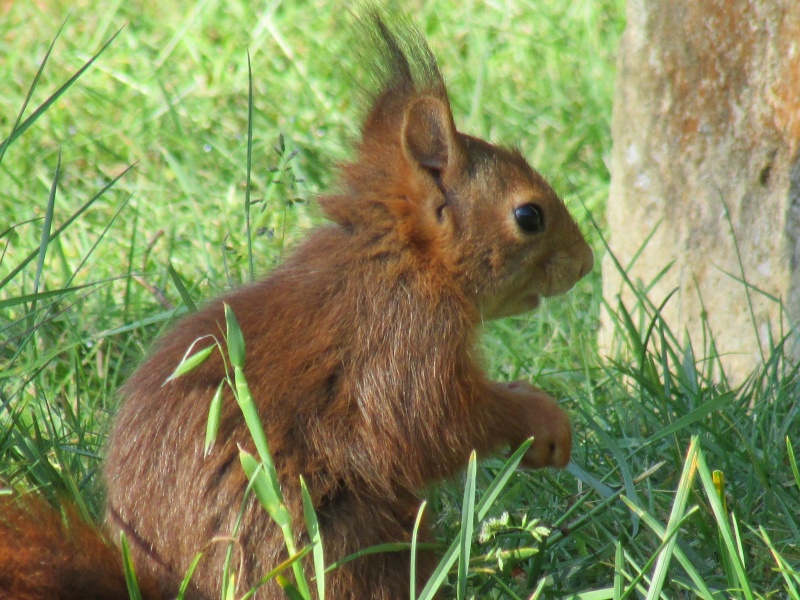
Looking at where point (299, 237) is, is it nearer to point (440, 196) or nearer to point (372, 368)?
point (440, 196)

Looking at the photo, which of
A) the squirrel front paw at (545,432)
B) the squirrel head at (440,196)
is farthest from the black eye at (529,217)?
the squirrel front paw at (545,432)

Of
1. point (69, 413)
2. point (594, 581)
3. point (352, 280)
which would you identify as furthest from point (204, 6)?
point (594, 581)

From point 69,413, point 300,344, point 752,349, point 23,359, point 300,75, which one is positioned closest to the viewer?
point 300,344

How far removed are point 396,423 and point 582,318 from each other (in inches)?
60.3

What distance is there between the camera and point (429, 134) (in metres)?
2.24

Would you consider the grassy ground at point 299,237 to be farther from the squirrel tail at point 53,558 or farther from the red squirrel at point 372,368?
the squirrel tail at point 53,558

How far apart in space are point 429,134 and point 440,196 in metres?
0.13

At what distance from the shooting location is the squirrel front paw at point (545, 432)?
2.21 m

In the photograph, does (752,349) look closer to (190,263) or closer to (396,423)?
(396,423)

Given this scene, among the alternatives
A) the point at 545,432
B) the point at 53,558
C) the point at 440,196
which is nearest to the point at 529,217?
the point at 440,196

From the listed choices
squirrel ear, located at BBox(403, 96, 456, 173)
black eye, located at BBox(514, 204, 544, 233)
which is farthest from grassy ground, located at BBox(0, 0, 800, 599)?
black eye, located at BBox(514, 204, 544, 233)

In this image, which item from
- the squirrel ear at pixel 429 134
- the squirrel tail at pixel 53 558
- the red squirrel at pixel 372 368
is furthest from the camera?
the squirrel ear at pixel 429 134

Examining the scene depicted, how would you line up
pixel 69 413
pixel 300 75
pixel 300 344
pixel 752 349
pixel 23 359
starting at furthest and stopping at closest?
pixel 300 75, pixel 752 349, pixel 23 359, pixel 69 413, pixel 300 344

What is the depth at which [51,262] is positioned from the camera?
3.49 meters
